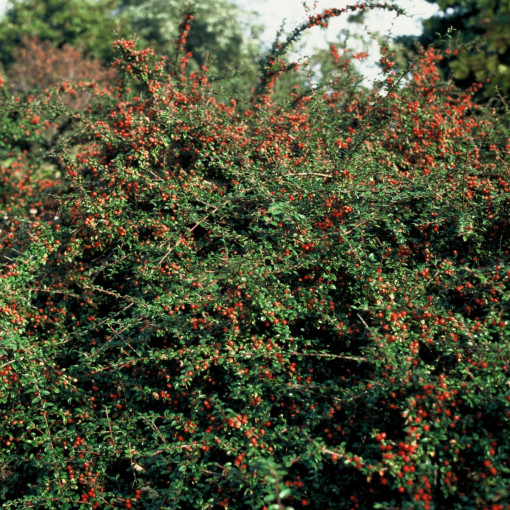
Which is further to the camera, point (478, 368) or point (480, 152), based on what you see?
point (480, 152)

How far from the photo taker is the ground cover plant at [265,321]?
9.73 ft

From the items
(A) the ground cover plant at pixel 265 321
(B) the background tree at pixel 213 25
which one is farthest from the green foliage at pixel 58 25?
(A) the ground cover plant at pixel 265 321

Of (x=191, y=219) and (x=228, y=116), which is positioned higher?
(x=228, y=116)

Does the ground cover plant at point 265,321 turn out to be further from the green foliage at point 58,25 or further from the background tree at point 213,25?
the green foliage at point 58,25

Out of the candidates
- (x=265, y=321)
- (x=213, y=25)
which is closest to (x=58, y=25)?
(x=213, y=25)

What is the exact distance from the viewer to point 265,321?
366 centimetres

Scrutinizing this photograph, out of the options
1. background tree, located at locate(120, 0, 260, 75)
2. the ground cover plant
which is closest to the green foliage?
background tree, located at locate(120, 0, 260, 75)

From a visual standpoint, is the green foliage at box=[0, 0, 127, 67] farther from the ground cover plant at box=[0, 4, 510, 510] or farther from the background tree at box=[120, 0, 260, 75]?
the ground cover plant at box=[0, 4, 510, 510]

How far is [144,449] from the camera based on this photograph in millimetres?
3459

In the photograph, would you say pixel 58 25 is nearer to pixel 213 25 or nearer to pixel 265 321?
pixel 213 25

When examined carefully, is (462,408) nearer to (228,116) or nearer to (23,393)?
(23,393)

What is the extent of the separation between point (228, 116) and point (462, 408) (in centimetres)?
335

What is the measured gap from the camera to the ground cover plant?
2.97m

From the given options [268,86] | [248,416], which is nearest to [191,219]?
[248,416]
